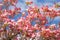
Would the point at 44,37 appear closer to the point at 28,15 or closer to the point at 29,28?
the point at 29,28

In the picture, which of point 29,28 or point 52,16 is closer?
point 29,28

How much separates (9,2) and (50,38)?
86.0 inches

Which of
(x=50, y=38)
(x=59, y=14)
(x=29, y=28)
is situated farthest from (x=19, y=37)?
(x=59, y=14)

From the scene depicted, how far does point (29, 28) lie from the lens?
7.09m

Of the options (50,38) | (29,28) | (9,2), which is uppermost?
(9,2)

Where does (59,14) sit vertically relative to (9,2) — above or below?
below

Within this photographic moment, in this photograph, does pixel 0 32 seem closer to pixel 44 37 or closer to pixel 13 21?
pixel 13 21

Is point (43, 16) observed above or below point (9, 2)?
below

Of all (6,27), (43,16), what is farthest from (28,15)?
(6,27)

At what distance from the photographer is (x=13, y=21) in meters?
7.05

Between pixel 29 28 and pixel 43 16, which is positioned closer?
pixel 29 28

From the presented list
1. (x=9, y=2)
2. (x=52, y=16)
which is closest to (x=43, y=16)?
(x=52, y=16)

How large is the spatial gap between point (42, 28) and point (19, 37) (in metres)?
0.94

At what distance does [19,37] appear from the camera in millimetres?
7367
